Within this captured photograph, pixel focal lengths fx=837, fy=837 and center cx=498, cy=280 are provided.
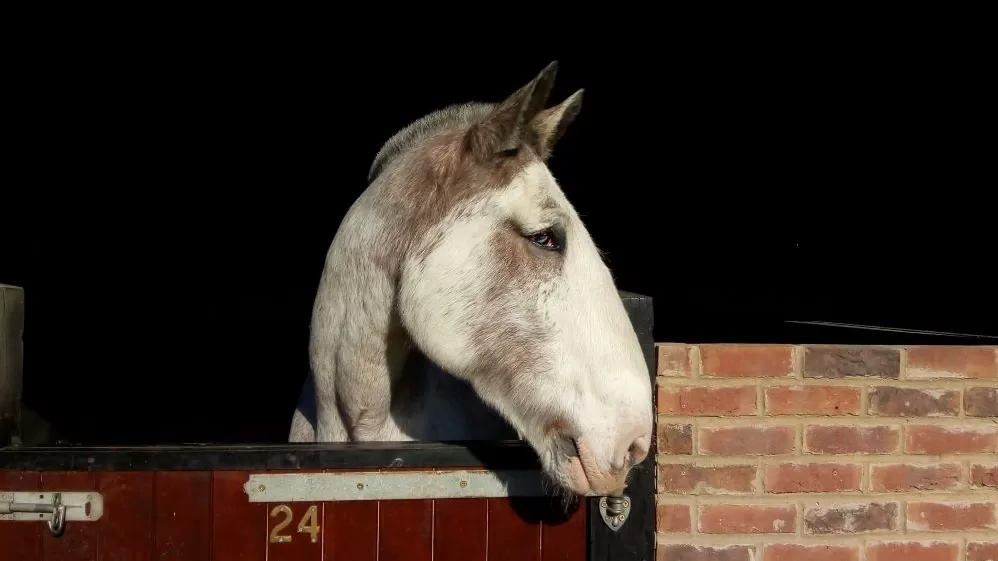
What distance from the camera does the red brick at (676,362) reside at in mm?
2111

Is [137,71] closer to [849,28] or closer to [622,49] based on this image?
[622,49]

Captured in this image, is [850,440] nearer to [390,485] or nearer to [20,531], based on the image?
[390,485]

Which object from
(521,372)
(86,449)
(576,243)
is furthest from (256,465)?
(576,243)

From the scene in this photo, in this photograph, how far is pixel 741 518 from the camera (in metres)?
2.10

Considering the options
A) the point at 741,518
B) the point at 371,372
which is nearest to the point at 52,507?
the point at 371,372

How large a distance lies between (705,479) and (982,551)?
2.49 ft

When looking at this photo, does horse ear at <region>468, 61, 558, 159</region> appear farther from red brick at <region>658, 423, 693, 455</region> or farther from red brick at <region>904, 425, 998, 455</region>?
red brick at <region>904, 425, 998, 455</region>

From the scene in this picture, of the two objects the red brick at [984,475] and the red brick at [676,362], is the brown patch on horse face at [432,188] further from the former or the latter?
the red brick at [984,475]

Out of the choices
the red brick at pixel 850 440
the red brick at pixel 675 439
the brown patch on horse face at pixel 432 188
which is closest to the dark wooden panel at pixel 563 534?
the red brick at pixel 675 439

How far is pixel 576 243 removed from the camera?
192 cm

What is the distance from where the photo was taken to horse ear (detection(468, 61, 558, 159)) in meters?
1.84

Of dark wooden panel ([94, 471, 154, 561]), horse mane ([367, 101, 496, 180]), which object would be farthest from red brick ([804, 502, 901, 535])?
dark wooden panel ([94, 471, 154, 561])

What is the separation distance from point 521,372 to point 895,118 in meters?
4.61

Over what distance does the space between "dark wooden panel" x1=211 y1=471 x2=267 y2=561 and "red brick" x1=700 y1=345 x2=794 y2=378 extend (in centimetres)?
114
